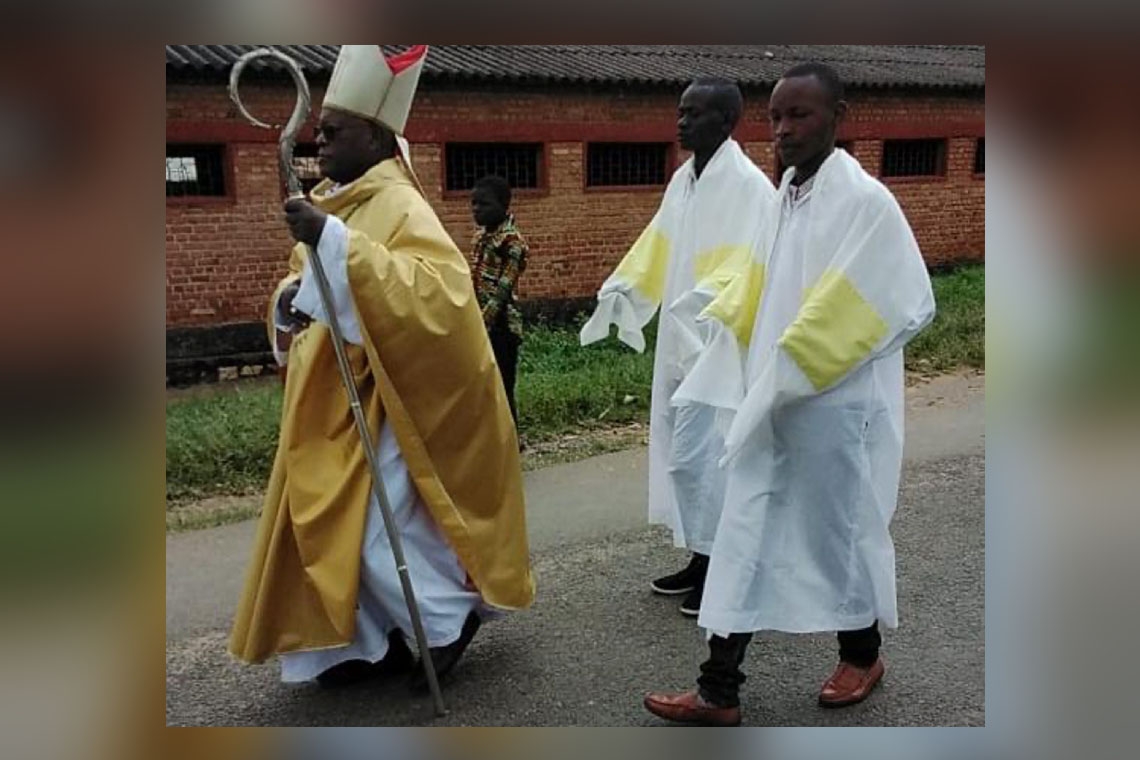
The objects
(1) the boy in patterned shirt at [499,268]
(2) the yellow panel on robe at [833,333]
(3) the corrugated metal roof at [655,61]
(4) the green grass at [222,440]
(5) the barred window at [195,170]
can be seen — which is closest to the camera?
(2) the yellow panel on robe at [833,333]

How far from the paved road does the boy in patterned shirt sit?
0.75m

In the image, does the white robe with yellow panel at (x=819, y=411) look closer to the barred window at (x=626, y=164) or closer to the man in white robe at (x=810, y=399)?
the man in white robe at (x=810, y=399)

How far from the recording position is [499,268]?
14.8 feet

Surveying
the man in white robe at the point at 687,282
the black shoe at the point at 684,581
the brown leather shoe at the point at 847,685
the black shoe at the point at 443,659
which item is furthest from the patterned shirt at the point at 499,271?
the brown leather shoe at the point at 847,685

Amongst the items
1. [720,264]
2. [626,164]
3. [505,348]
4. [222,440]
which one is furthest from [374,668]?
[626,164]

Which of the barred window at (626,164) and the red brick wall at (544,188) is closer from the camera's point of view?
the red brick wall at (544,188)

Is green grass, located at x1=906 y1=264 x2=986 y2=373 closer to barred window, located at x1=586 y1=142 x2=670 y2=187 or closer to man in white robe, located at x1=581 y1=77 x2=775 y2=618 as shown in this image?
man in white robe, located at x1=581 y1=77 x2=775 y2=618

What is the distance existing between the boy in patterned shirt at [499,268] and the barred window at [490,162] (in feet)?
0.16

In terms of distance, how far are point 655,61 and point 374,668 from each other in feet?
6.78

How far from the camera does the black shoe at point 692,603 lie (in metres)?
4.25
